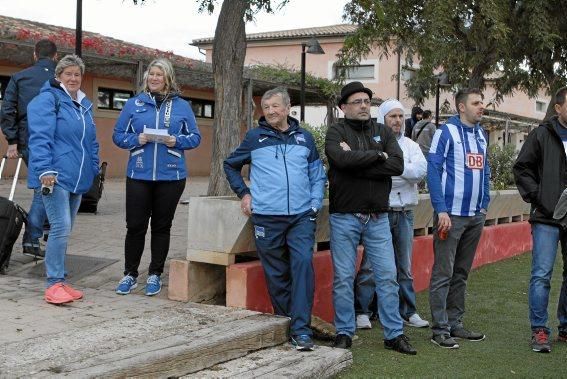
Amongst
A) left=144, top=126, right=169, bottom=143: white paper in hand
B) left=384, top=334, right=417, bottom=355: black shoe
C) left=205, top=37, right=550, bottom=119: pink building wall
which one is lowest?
left=384, top=334, right=417, bottom=355: black shoe

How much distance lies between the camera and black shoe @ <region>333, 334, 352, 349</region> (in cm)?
531

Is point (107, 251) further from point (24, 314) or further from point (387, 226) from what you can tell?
point (387, 226)

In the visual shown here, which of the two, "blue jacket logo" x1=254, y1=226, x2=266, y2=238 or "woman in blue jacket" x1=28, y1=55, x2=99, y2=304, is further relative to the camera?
"woman in blue jacket" x1=28, y1=55, x2=99, y2=304

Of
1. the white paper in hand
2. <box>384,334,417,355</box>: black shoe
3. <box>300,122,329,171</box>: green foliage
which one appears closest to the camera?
<box>384,334,417,355</box>: black shoe

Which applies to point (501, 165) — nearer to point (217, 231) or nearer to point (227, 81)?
point (227, 81)

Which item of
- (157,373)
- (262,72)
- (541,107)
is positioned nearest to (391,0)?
(157,373)

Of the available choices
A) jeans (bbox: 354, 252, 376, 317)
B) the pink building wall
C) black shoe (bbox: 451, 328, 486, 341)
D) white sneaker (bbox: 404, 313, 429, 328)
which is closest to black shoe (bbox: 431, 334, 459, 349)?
black shoe (bbox: 451, 328, 486, 341)

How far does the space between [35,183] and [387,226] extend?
8.72ft

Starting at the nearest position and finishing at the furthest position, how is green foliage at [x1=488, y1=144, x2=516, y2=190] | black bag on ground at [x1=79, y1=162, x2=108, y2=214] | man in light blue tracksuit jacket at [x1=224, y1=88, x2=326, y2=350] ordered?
man in light blue tracksuit jacket at [x1=224, y1=88, x2=326, y2=350] < black bag on ground at [x1=79, y1=162, x2=108, y2=214] < green foliage at [x1=488, y1=144, x2=516, y2=190]

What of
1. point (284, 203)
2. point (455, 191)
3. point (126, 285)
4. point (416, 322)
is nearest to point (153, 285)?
point (126, 285)

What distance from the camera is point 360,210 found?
5.29 m

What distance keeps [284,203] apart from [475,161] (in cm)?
162

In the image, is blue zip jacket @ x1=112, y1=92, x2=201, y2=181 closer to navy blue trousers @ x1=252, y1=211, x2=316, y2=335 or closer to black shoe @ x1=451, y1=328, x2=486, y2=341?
navy blue trousers @ x1=252, y1=211, x2=316, y2=335

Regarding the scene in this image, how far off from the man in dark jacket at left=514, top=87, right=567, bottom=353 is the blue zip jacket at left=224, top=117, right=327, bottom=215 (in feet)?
5.33
